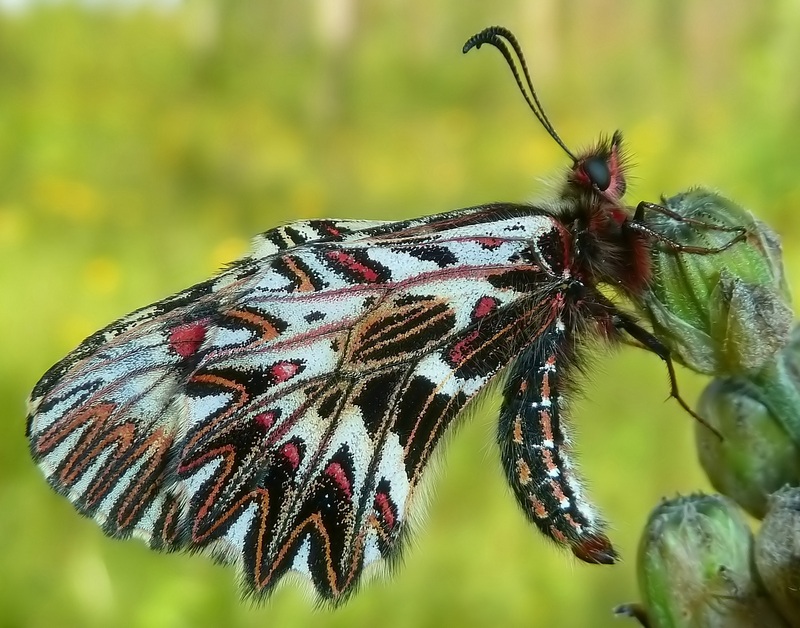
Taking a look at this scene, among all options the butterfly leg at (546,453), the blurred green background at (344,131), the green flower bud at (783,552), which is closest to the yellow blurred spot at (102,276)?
the blurred green background at (344,131)

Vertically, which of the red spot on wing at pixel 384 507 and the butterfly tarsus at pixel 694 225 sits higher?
the butterfly tarsus at pixel 694 225

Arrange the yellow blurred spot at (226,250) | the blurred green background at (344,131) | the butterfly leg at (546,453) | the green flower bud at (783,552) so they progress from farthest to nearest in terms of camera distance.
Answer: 1. the yellow blurred spot at (226,250)
2. the blurred green background at (344,131)
3. the butterfly leg at (546,453)
4. the green flower bud at (783,552)

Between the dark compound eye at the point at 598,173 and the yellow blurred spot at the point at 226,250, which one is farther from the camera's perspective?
the yellow blurred spot at the point at 226,250

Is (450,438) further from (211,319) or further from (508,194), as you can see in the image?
(508,194)

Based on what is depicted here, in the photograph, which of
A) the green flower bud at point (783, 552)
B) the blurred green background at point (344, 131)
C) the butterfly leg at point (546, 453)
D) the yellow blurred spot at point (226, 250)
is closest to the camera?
the green flower bud at point (783, 552)

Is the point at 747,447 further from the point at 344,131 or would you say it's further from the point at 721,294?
the point at 344,131

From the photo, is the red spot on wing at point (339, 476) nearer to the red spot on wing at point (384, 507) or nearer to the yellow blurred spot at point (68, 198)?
the red spot on wing at point (384, 507)
